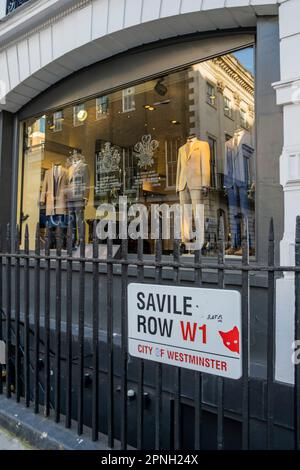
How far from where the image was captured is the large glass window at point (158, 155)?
14.4ft

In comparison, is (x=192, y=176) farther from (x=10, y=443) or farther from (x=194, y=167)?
(x=10, y=443)

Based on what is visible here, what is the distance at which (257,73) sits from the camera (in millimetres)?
3676

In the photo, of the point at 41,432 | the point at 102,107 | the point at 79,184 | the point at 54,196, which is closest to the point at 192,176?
the point at 102,107

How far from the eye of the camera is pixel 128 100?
559cm

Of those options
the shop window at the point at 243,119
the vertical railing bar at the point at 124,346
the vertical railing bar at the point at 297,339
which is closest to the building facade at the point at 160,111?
the shop window at the point at 243,119

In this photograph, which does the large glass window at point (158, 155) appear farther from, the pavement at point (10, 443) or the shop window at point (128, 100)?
the pavement at point (10, 443)

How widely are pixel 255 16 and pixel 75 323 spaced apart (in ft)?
13.0

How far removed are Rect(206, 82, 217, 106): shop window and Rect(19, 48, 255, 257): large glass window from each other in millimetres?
12

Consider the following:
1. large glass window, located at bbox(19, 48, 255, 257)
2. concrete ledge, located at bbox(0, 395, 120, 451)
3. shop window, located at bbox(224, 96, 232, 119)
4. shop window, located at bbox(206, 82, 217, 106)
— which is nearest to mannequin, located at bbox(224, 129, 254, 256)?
large glass window, located at bbox(19, 48, 255, 257)

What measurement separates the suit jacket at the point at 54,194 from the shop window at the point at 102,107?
1.13 meters

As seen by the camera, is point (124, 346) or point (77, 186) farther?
point (77, 186)

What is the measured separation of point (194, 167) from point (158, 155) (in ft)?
2.45
